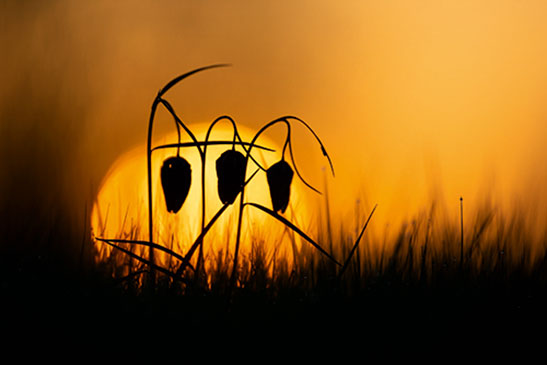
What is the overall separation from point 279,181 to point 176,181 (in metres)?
0.31

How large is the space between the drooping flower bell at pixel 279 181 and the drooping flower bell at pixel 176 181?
0.82 feet

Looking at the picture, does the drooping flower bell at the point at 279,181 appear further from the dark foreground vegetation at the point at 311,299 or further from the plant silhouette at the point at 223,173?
the dark foreground vegetation at the point at 311,299

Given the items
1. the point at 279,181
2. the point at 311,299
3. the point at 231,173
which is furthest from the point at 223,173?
the point at 311,299

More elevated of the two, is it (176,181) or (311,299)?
(176,181)

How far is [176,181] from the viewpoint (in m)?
2.04

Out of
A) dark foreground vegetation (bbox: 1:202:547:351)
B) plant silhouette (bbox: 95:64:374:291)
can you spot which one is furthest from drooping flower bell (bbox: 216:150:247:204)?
dark foreground vegetation (bbox: 1:202:547:351)

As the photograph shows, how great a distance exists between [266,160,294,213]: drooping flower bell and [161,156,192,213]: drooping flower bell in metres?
0.25

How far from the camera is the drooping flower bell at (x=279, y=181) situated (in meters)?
2.06

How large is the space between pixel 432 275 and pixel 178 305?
2.68 feet

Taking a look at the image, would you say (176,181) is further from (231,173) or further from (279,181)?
(279,181)

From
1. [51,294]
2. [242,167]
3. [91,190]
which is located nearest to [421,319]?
[242,167]

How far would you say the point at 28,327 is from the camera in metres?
1.54

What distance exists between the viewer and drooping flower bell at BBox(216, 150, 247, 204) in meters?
1.97

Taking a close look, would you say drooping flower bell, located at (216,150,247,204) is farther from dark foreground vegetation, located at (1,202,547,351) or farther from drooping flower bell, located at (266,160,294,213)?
dark foreground vegetation, located at (1,202,547,351)
